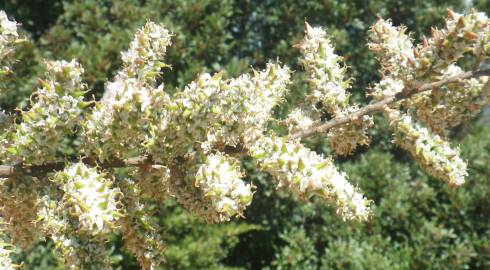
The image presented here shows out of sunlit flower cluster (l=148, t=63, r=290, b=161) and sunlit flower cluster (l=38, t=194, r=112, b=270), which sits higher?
sunlit flower cluster (l=148, t=63, r=290, b=161)

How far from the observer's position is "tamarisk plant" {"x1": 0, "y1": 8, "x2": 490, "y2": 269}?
1159 millimetres

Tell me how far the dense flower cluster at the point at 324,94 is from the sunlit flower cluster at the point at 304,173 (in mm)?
274

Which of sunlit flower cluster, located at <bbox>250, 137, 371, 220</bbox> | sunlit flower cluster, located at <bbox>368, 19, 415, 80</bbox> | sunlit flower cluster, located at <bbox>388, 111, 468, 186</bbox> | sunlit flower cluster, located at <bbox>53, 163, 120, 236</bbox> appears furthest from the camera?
sunlit flower cluster, located at <bbox>368, 19, 415, 80</bbox>

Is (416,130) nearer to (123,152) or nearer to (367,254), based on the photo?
(123,152)

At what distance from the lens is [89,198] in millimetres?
1117

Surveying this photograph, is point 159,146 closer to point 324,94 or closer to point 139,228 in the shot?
point 139,228

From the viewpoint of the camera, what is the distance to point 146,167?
1.33 metres

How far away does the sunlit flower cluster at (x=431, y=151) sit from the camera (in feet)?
4.75

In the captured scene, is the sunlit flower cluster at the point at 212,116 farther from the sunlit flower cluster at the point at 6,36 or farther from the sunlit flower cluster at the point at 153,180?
the sunlit flower cluster at the point at 6,36

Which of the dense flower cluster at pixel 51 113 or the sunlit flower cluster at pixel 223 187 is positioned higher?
the dense flower cluster at pixel 51 113

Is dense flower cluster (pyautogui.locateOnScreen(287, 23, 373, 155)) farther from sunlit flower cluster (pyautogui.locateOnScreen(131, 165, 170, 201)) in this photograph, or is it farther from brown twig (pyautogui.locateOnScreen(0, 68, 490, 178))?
sunlit flower cluster (pyautogui.locateOnScreen(131, 165, 170, 201))

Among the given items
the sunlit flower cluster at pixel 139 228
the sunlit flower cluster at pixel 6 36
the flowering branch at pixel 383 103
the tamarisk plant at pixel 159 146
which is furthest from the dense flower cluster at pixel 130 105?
the flowering branch at pixel 383 103

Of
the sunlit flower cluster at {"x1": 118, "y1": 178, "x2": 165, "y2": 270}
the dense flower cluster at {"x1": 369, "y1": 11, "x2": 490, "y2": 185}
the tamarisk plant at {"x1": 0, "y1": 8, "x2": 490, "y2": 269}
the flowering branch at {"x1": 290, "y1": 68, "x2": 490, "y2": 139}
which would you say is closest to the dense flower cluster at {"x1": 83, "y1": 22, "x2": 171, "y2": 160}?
the tamarisk plant at {"x1": 0, "y1": 8, "x2": 490, "y2": 269}

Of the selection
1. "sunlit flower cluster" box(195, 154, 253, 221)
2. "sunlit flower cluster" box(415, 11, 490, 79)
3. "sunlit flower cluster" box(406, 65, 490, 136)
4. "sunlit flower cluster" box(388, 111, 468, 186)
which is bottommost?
"sunlit flower cluster" box(195, 154, 253, 221)
